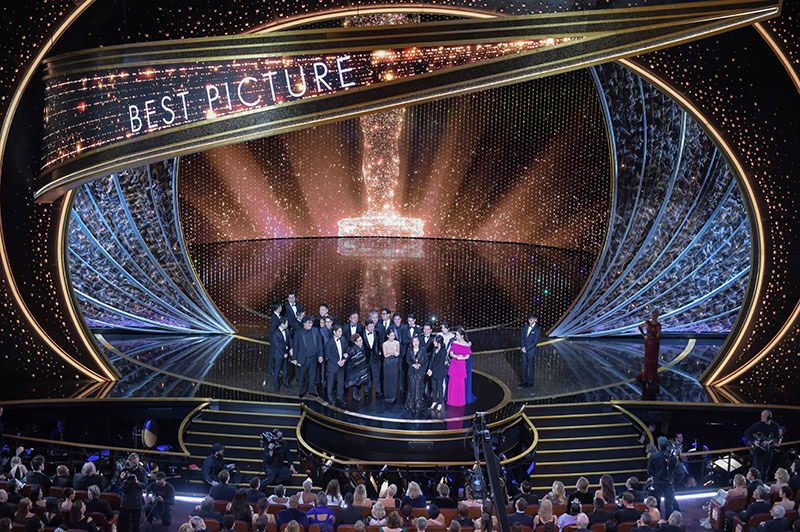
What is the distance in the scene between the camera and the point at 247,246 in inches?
979

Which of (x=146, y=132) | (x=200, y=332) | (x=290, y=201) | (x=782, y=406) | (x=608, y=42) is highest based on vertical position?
(x=290, y=201)

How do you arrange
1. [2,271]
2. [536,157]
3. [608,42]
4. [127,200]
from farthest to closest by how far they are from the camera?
1. [536,157]
2. [127,200]
3. [2,271]
4. [608,42]

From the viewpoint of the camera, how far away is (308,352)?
12.2 metres

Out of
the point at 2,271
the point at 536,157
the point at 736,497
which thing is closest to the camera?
the point at 736,497

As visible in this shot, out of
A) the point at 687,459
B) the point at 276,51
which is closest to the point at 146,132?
the point at 276,51

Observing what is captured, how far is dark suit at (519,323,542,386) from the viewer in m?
12.8

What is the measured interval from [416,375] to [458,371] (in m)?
0.50

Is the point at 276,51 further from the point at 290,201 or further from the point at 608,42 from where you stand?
the point at 290,201

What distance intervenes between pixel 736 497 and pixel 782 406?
11.2 feet

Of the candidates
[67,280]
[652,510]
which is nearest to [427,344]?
[652,510]

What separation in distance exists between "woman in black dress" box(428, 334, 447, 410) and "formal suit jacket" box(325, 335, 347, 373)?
1080 millimetres

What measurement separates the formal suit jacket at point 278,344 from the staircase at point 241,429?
675mm

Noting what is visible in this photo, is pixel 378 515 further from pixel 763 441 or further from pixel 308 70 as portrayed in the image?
pixel 308 70

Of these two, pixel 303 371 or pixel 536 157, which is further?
pixel 536 157
